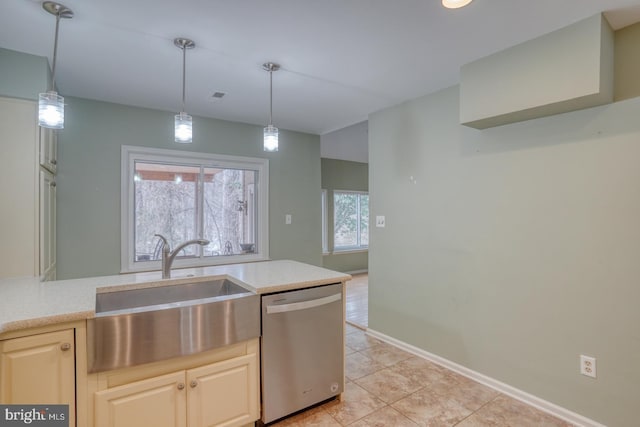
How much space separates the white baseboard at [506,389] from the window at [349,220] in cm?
362

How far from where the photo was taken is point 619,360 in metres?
1.88

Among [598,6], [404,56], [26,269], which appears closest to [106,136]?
[26,269]

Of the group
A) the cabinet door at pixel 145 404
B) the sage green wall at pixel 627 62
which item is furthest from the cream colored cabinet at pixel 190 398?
the sage green wall at pixel 627 62

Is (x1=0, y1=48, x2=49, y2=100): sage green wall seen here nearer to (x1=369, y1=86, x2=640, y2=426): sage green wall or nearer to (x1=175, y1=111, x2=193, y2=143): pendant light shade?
(x1=175, y1=111, x2=193, y2=143): pendant light shade

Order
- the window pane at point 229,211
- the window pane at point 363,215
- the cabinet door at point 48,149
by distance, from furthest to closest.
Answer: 1. the window pane at point 363,215
2. the window pane at point 229,211
3. the cabinet door at point 48,149

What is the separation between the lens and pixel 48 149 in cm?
245

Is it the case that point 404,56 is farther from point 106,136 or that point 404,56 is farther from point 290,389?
point 106,136

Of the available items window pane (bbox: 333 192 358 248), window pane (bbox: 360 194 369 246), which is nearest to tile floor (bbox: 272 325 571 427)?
window pane (bbox: 333 192 358 248)

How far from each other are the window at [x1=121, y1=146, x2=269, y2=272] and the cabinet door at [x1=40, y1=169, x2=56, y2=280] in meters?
0.56

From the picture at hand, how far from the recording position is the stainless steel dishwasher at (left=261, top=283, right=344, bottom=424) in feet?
6.32

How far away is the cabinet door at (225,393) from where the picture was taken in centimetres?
171

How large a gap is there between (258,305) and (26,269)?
163 centimetres

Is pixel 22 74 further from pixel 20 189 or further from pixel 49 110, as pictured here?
pixel 49 110

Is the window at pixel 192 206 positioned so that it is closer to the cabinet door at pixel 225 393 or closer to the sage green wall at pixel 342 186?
the cabinet door at pixel 225 393
